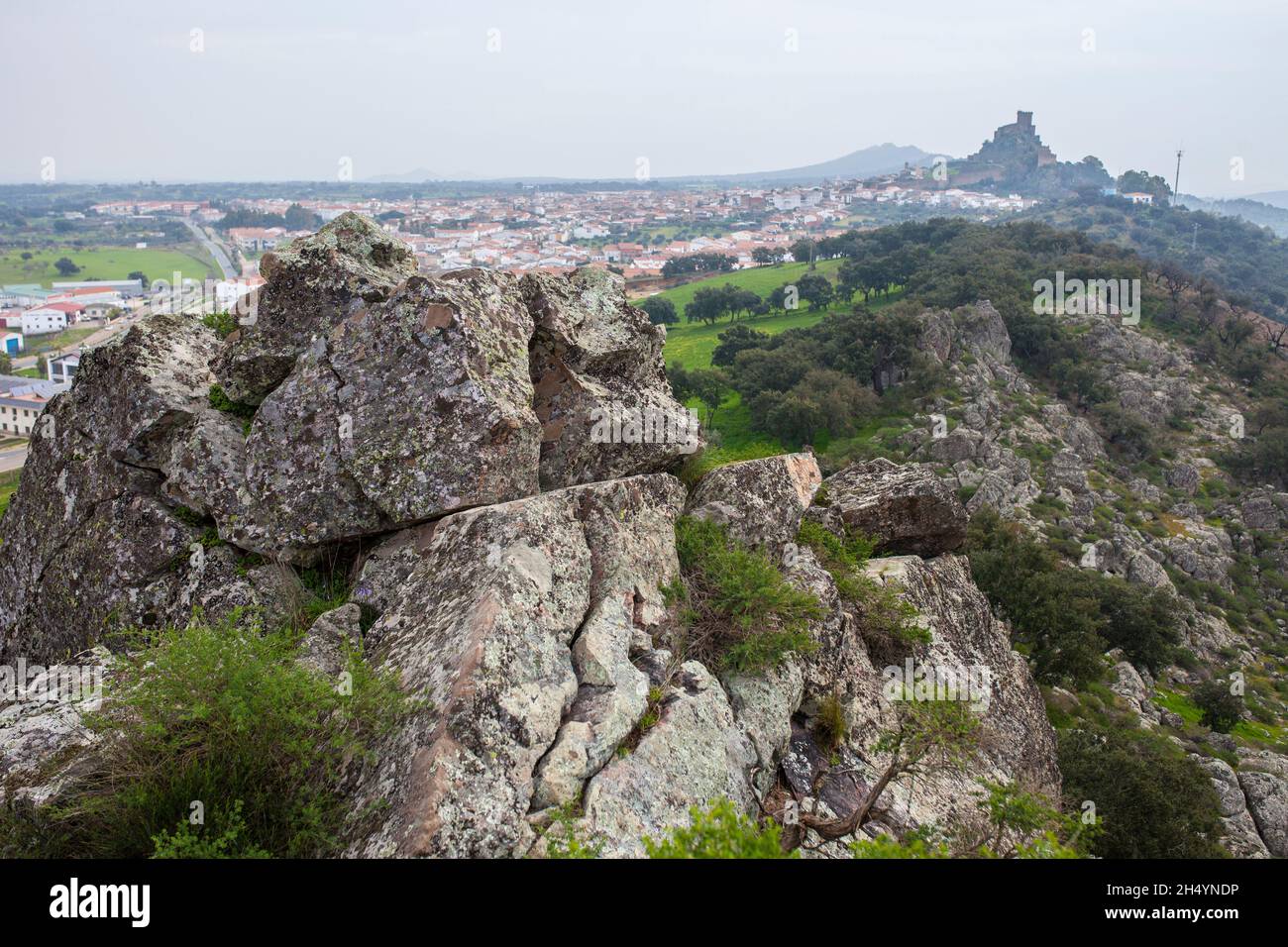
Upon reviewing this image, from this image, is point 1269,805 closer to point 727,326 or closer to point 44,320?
point 727,326

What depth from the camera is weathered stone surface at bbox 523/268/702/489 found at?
30.5 feet

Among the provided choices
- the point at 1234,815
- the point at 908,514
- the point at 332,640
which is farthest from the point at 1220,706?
the point at 332,640

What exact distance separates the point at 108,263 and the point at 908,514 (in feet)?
666

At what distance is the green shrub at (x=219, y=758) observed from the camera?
473 centimetres

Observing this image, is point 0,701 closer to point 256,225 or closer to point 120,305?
point 120,305

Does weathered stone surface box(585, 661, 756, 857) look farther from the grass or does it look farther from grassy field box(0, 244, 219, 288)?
grassy field box(0, 244, 219, 288)

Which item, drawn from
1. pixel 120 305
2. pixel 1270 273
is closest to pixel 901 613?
pixel 120 305

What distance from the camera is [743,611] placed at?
299 inches

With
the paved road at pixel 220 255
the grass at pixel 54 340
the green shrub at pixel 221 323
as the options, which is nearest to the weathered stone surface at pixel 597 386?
the green shrub at pixel 221 323

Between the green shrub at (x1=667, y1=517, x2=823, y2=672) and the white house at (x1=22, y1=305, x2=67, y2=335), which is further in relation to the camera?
the white house at (x1=22, y1=305, x2=67, y2=335)

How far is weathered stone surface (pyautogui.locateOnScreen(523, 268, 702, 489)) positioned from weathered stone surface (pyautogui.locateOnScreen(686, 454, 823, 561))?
654mm

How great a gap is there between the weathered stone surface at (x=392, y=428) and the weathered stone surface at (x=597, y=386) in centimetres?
108

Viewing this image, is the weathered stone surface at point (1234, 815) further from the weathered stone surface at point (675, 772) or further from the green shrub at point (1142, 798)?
the weathered stone surface at point (675, 772)

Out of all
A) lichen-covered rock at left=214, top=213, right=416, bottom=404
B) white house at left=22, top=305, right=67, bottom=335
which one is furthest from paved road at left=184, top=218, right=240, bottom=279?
lichen-covered rock at left=214, top=213, right=416, bottom=404
